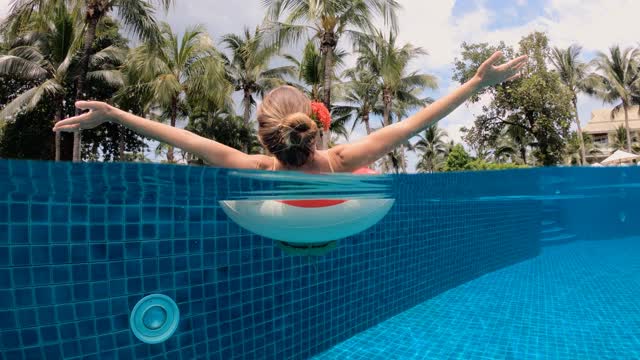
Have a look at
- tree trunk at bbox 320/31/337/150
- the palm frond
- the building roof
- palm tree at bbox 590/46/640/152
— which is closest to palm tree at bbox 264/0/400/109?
tree trunk at bbox 320/31/337/150

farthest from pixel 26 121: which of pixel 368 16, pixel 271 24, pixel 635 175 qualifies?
pixel 635 175

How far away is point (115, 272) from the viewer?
275cm

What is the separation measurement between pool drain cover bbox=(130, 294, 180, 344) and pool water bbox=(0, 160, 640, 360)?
13 millimetres

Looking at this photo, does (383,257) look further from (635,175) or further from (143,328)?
(635,175)

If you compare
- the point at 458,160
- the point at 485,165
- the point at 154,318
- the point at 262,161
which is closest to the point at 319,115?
the point at 262,161

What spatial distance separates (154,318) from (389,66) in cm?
1472

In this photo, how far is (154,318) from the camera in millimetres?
2914

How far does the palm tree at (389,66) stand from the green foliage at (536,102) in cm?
330

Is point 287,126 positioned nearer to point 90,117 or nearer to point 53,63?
point 90,117

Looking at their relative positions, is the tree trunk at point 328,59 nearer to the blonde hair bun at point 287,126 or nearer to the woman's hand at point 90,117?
the blonde hair bun at point 287,126

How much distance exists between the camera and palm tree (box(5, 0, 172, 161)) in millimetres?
13867

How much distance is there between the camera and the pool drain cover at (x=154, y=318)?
2.80 m

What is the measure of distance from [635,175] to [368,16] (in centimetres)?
1300

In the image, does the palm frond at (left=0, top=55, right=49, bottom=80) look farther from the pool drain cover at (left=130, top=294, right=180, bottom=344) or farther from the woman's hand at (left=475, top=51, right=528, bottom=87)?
the woman's hand at (left=475, top=51, right=528, bottom=87)
